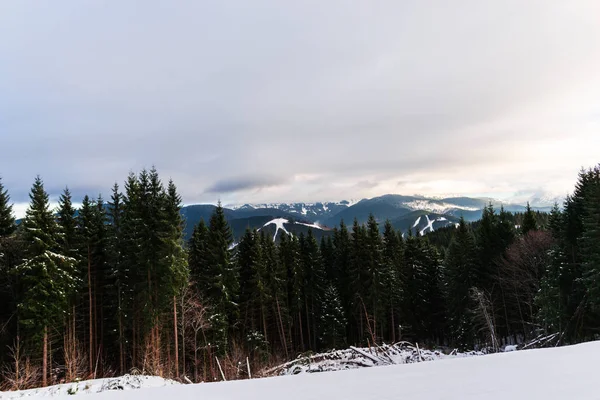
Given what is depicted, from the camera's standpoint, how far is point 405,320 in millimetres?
44031

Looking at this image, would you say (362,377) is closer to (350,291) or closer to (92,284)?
(92,284)

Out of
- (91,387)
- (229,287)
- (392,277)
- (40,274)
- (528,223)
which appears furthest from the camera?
(392,277)

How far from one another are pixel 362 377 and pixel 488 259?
132 feet

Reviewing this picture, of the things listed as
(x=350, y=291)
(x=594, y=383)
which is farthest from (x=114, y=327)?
(x=594, y=383)

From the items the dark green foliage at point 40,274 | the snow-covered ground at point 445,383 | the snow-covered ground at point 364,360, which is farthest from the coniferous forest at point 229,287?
the snow-covered ground at point 445,383

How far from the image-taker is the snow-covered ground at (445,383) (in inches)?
195

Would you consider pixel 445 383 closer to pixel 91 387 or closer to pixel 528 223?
pixel 91 387

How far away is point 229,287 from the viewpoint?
104ft

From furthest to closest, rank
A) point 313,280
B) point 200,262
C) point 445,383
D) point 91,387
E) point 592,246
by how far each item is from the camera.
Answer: point 313,280
point 200,262
point 592,246
point 91,387
point 445,383

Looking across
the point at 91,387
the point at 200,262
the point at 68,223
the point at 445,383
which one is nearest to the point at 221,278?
the point at 200,262

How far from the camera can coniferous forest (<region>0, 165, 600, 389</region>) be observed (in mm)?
21203

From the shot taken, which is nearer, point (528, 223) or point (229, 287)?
point (229, 287)

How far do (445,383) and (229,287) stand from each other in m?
28.5

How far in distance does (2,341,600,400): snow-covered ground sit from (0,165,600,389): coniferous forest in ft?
27.5
